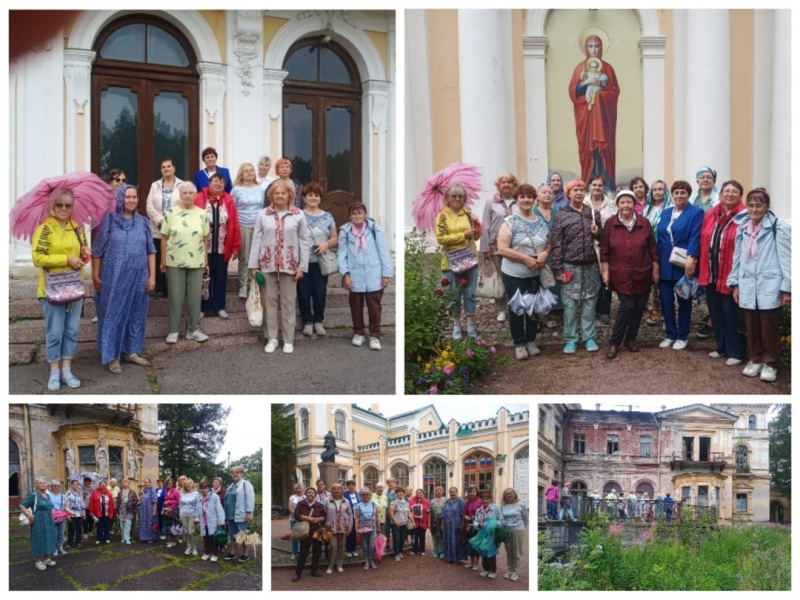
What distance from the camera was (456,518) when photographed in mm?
6629

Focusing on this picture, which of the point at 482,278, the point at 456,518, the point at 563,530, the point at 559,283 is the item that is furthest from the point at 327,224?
the point at 563,530

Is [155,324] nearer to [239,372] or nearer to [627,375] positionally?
[239,372]

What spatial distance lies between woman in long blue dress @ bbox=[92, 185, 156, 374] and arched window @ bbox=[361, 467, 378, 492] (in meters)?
2.11

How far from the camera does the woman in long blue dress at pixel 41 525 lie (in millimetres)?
6410

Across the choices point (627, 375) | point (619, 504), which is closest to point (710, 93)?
point (627, 375)

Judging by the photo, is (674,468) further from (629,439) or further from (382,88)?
(382,88)

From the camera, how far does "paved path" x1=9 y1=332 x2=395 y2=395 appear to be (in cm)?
652

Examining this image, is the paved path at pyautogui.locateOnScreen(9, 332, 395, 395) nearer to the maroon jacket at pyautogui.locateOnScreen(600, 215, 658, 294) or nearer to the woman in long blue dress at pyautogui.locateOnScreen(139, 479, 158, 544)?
the woman in long blue dress at pyautogui.locateOnScreen(139, 479, 158, 544)

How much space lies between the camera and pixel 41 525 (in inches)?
253

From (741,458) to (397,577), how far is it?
2916 millimetres

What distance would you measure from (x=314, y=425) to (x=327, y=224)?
1.72 m

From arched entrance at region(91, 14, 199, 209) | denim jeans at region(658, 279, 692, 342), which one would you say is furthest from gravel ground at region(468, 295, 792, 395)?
arched entrance at region(91, 14, 199, 209)

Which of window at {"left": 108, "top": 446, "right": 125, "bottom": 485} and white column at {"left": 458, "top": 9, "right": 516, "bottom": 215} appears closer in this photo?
window at {"left": 108, "top": 446, "right": 125, "bottom": 485}

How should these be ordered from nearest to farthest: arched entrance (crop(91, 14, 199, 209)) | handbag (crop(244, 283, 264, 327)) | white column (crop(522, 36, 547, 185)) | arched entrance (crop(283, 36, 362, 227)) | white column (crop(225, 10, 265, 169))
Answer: handbag (crop(244, 283, 264, 327)), arched entrance (crop(91, 14, 199, 209)), white column (crop(225, 10, 265, 169)), arched entrance (crop(283, 36, 362, 227)), white column (crop(522, 36, 547, 185))
